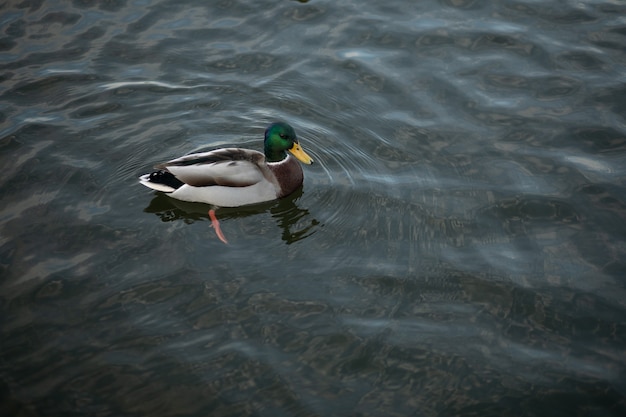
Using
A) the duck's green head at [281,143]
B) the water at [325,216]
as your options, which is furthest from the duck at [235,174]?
the water at [325,216]

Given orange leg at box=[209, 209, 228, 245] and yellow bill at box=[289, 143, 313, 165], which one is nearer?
orange leg at box=[209, 209, 228, 245]

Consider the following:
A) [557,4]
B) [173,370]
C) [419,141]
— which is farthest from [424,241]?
[557,4]

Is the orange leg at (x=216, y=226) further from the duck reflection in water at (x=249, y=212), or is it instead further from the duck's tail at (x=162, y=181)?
the duck's tail at (x=162, y=181)

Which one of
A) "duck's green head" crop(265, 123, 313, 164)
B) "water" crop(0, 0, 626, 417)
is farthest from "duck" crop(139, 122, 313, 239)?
"water" crop(0, 0, 626, 417)

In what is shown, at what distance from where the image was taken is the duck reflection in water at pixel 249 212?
6777 mm

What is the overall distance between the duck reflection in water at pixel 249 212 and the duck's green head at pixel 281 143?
0.41 m

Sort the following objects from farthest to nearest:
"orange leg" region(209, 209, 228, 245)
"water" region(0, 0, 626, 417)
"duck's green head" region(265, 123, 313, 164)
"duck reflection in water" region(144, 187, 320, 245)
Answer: "duck's green head" region(265, 123, 313, 164) < "duck reflection in water" region(144, 187, 320, 245) < "orange leg" region(209, 209, 228, 245) < "water" region(0, 0, 626, 417)

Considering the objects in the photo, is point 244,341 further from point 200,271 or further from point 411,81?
point 411,81

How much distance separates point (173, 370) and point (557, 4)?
771 cm

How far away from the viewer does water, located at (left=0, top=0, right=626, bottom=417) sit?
5246 mm

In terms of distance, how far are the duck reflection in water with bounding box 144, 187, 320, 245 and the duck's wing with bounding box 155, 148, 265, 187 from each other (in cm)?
27

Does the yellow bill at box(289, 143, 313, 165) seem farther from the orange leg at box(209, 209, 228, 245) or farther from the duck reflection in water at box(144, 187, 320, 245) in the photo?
the orange leg at box(209, 209, 228, 245)

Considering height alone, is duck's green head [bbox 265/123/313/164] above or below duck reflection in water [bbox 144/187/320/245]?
above

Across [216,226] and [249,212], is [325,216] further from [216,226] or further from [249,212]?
[216,226]
